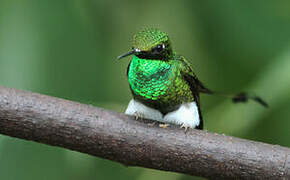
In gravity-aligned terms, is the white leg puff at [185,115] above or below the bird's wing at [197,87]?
below

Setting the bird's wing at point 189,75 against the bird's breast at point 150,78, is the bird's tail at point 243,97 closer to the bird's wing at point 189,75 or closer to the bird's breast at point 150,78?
the bird's wing at point 189,75

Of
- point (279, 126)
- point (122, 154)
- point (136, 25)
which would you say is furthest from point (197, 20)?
point (122, 154)

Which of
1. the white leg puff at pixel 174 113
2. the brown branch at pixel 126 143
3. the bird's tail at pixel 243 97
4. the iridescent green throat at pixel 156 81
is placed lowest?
the brown branch at pixel 126 143

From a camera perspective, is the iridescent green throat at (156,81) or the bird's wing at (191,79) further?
the bird's wing at (191,79)

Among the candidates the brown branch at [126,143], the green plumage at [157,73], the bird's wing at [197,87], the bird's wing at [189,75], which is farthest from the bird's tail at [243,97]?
the brown branch at [126,143]

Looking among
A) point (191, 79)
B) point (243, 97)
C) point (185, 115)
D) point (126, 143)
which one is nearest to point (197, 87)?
point (191, 79)

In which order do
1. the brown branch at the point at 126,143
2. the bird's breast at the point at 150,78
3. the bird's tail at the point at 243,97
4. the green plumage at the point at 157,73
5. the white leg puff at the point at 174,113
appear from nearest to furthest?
the brown branch at the point at 126,143
the green plumage at the point at 157,73
the bird's breast at the point at 150,78
the white leg puff at the point at 174,113
the bird's tail at the point at 243,97

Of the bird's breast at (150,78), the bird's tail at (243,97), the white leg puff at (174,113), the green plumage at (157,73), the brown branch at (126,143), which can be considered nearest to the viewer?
the brown branch at (126,143)
